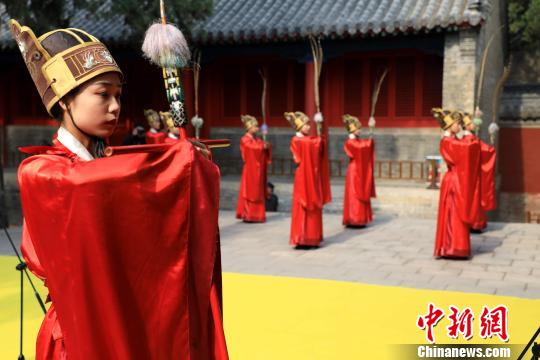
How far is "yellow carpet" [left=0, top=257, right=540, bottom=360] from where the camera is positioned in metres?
4.28

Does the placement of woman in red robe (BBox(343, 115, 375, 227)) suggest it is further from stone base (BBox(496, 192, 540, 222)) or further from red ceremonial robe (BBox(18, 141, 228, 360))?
red ceremonial robe (BBox(18, 141, 228, 360))

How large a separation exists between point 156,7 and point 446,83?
5.97 meters

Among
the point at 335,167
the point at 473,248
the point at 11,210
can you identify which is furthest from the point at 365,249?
the point at 11,210

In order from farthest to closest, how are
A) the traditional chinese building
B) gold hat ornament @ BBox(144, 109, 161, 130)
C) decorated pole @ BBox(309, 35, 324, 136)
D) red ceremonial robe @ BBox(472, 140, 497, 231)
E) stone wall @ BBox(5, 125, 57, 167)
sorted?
1. stone wall @ BBox(5, 125, 57, 167)
2. the traditional chinese building
3. gold hat ornament @ BBox(144, 109, 161, 130)
4. red ceremonial robe @ BBox(472, 140, 497, 231)
5. decorated pole @ BBox(309, 35, 324, 136)

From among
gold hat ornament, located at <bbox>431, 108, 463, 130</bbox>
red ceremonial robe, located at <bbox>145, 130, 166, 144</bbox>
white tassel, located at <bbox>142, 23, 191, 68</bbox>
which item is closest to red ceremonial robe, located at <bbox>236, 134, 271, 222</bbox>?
red ceremonial robe, located at <bbox>145, 130, 166, 144</bbox>

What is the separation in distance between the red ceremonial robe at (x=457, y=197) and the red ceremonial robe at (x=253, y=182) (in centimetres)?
384

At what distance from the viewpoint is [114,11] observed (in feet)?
37.5

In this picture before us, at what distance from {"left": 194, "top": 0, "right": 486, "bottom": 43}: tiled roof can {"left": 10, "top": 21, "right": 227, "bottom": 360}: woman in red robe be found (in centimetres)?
1118

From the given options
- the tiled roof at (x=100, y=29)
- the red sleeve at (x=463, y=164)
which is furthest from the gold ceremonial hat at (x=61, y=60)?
the tiled roof at (x=100, y=29)

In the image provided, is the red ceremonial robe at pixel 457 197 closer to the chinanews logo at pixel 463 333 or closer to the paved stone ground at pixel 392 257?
the paved stone ground at pixel 392 257

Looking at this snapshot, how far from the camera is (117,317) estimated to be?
191cm

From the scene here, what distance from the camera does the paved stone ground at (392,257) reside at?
20.8ft

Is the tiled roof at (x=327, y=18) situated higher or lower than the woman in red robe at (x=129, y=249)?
higher

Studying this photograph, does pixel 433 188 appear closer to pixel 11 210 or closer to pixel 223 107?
pixel 223 107
